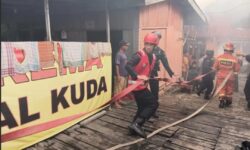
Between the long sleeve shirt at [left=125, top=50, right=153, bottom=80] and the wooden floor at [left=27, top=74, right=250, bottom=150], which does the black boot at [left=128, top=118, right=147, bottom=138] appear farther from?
the long sleeve shirt at [left=125, top=50, right=153, bottom=80]

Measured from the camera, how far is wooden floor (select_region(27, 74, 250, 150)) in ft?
15.9

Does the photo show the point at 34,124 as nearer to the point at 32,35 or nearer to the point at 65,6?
the point at 65,6

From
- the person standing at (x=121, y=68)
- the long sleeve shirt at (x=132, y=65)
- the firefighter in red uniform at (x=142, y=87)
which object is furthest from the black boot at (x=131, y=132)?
the person standing at (x=121, y=68)

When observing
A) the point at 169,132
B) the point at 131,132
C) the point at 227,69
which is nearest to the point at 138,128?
the point at 131,132

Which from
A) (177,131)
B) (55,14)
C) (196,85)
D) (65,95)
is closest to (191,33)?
(196,85)

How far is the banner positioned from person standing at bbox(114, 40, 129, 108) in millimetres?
582

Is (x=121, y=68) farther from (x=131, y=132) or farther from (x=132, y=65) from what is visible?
(x=131, y=132)

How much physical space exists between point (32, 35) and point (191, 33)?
900cm

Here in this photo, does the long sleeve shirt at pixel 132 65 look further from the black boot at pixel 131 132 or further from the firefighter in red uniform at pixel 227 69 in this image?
the firefighter in red uniform at pixel 227 69

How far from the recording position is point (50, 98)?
4.94m

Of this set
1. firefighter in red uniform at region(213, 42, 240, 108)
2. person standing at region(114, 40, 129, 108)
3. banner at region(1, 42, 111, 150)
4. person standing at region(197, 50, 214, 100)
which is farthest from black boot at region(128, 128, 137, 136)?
person standing at region(197, 50, 214, 100)

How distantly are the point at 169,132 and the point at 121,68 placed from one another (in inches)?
105

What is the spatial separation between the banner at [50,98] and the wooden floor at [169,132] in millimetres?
297

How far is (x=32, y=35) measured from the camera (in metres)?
11.9
